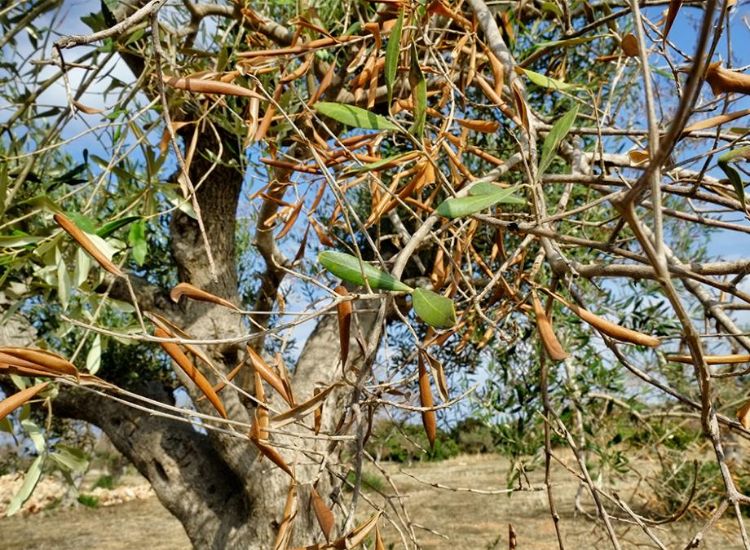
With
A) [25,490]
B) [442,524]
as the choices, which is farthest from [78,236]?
[442,524]

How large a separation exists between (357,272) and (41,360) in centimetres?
25

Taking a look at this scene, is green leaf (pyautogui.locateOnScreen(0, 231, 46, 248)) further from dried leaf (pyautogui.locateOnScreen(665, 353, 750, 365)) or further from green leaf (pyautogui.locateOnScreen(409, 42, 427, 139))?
dried leaf (pyautogui.locateOnScreen(665, 353, 750, 365))

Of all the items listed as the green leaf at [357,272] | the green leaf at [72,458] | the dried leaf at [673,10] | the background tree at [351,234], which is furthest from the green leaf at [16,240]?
the dried leaf at [673,10]

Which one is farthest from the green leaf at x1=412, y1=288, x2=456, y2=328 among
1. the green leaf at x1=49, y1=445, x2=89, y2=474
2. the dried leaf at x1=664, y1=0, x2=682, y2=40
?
the green leaf at x1=49, y1=445, x2=89, y2=474

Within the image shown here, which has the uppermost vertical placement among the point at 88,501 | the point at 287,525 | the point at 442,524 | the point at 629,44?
the point at 629,44

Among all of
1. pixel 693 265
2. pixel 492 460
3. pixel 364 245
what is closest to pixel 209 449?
pixel 364 245

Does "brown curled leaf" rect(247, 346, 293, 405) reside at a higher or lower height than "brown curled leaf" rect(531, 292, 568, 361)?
lower

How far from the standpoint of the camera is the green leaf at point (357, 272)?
520mm

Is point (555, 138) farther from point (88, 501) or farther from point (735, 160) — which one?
point (88, 501)

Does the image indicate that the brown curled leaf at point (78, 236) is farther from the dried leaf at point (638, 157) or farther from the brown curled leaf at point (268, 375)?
the dried leaf at point (638, 157)

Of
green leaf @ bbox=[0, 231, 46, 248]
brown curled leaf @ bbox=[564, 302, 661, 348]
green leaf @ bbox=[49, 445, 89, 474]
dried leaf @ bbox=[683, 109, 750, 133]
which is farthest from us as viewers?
green leaf @ bbox=[49, 445, 89, 474]

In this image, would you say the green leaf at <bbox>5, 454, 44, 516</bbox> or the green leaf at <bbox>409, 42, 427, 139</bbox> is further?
the green leaf at <bbox>5, 454, 44, 516</bbox>

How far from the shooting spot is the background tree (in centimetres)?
52

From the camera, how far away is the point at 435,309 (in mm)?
521
